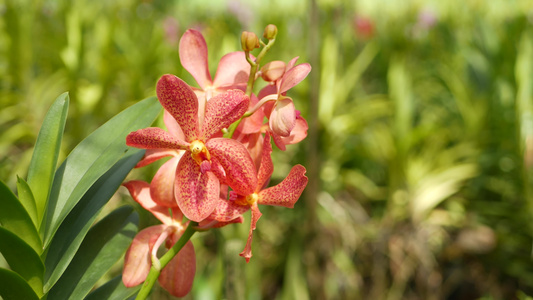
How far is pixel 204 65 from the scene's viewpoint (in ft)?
1.34

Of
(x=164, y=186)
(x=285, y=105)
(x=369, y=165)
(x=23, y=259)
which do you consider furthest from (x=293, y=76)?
(x=369, y=165)

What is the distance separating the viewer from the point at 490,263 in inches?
73.8

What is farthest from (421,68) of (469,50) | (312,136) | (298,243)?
(312,136)

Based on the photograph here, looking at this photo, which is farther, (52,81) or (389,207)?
(52,81)

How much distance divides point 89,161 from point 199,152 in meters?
0.11

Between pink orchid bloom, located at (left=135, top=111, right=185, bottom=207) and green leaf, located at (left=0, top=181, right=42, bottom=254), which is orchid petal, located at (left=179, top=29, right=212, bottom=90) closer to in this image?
pink orchid bloom, located at (left=135, top=111, right=185, bottom=207)

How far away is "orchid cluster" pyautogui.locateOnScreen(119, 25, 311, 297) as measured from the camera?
0.32m

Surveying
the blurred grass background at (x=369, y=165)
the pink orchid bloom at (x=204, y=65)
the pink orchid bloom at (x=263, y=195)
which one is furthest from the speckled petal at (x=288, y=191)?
the blurred grass background at (x=369, y=165)

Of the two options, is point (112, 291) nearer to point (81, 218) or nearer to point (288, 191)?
point (81, 218)

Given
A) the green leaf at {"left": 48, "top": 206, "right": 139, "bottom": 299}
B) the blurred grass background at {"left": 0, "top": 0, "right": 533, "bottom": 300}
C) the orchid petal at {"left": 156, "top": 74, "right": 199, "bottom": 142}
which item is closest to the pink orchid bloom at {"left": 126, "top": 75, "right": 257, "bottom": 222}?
the orchid petal at {"left": 156, "top": 74, "right": 199, "bottom": 142}

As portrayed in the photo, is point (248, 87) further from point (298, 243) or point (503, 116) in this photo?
point (503, 116)

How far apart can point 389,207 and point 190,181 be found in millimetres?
1576

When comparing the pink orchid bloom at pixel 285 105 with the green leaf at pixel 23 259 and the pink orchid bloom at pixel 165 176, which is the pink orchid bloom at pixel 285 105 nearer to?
the pink orchid bloom at pixel 165 176

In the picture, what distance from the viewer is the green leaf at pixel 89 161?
0.35 metres
